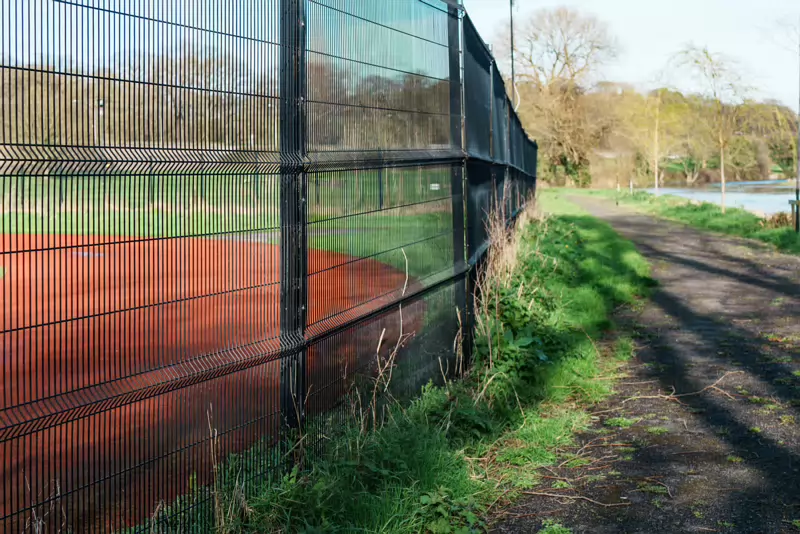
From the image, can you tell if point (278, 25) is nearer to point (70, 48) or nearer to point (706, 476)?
point (70, 48)

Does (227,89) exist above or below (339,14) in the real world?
below

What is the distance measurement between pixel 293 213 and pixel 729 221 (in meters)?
19.6

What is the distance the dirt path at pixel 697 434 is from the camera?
423 cm

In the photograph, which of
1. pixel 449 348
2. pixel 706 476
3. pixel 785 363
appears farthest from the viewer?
pixel 785 363

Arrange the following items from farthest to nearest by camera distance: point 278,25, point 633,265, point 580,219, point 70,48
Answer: point 580,219
point 633,265
point 278,25
point 70,48

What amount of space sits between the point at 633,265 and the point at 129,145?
36.9ft

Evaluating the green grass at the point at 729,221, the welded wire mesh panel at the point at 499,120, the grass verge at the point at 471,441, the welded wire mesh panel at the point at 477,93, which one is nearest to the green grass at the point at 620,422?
the grass verge at the point at 471,441

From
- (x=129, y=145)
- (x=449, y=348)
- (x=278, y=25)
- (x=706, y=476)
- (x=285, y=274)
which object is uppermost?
(x=278, y=25)

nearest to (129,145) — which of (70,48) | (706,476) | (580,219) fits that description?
(70,48)

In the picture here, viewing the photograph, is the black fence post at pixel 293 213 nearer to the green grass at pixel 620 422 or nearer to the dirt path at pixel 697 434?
the dirt path at pixel 697 434

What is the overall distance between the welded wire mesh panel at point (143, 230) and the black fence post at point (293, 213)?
60 mm

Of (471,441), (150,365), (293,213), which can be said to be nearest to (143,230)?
(150,365)

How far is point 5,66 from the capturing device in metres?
2.56

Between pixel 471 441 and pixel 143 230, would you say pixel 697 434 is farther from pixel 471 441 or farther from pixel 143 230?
pixel 143 230
